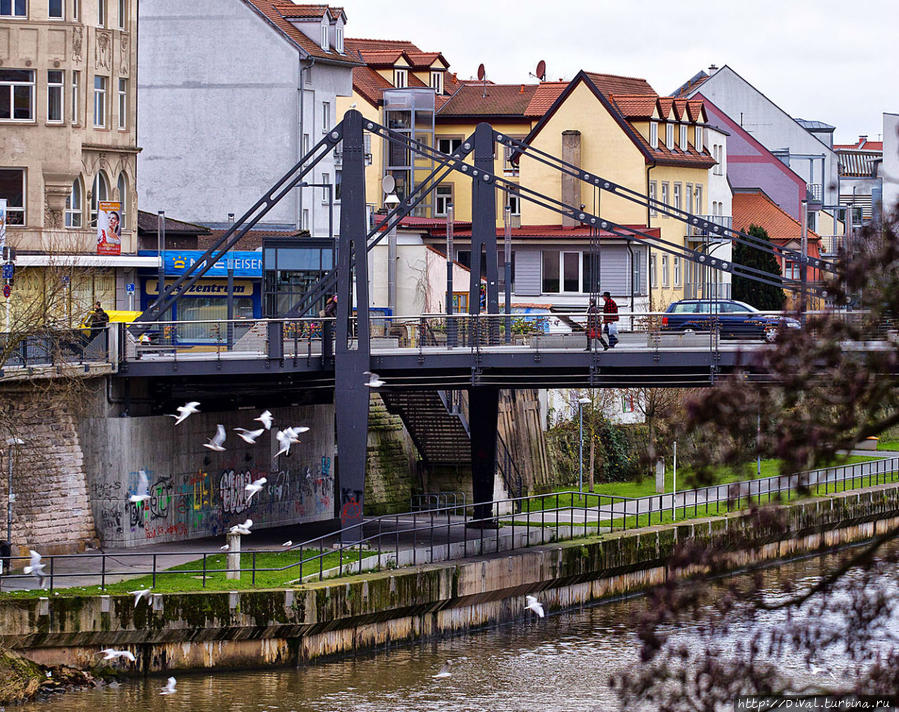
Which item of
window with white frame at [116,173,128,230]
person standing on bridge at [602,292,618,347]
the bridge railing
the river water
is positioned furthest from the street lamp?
the river water

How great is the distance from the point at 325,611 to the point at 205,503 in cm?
914

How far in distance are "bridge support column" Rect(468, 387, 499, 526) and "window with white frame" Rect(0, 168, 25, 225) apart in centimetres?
1508

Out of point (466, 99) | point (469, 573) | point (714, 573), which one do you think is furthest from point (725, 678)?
point (466, 99)

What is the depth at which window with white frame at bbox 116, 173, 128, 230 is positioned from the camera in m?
58.4

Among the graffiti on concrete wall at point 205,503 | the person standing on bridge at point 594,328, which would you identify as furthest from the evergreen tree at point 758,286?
the person standing on bridge at point 594,328

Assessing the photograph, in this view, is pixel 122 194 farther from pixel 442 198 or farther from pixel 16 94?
pixel 442 198

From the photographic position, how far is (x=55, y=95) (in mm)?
54500

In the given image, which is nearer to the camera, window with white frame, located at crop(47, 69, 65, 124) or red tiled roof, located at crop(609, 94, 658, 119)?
window with white frame, located at crop(47, 69, 65, 124)

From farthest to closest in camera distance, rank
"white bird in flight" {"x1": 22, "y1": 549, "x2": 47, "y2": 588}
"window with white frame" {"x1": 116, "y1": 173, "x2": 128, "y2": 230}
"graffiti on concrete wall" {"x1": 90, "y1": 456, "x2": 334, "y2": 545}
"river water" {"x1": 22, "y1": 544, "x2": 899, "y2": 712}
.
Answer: "window with white frame" {"x1": 116, "y1": 173, "x2": 128, "y2": 230}, "graffiti on concrete wall" {"x1": 90, "y1": 456, "x2": 334, "y2": 545}, "river water" {"x1": 22, "y1": 544, "x2": 899, "y2": 712}, "white bird in flight" {"x1": 22, "y1": 549, "x2": 47, "y2": 588}

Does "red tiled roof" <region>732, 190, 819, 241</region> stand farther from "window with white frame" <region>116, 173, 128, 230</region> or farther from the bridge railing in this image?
"window with white frame" <region>116, 173, 128, 230</region>

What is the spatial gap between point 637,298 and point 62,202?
28.8 metres

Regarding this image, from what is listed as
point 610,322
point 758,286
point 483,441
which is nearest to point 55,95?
point 483,441

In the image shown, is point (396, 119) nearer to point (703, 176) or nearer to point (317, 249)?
point (703, 176)

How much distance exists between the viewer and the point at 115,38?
56.3 metres
